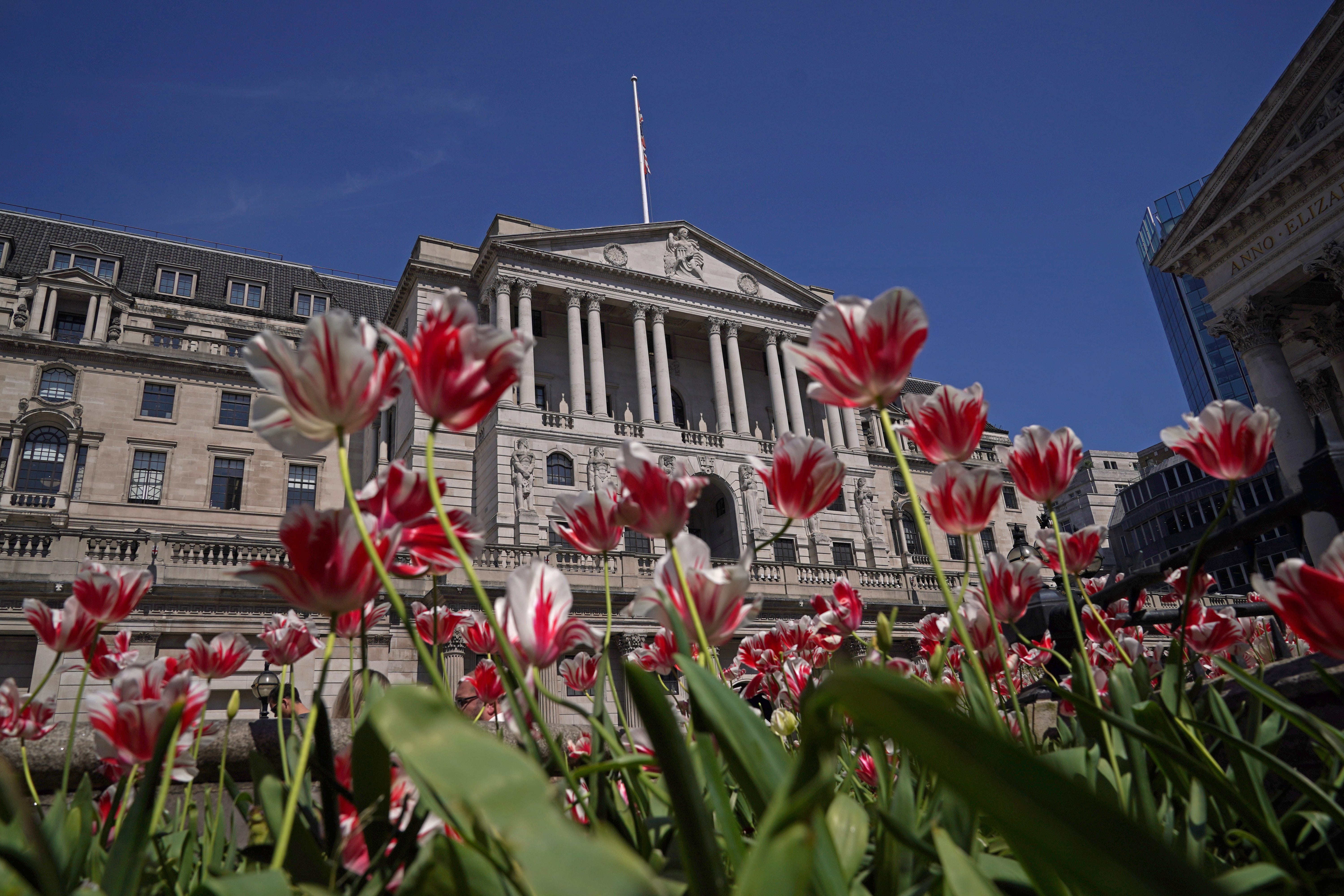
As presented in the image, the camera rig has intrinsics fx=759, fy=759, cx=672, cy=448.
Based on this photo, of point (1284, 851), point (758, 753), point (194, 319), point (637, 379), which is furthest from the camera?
point (194, 319)

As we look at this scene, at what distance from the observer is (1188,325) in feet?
359

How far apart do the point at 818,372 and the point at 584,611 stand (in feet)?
69.1

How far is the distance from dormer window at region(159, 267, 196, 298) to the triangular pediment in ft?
74.5

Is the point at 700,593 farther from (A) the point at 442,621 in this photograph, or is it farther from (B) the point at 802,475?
(A) the point at 442,621

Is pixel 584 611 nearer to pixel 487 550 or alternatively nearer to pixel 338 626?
pixel 487 550

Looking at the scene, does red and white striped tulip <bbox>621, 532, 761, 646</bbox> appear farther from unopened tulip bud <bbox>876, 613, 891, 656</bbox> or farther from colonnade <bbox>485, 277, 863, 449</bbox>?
colonnade <bbox>485, 277, 863, 449</bbox>

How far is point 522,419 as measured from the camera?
29250 millimetres

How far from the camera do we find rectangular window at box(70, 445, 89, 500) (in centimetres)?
3009

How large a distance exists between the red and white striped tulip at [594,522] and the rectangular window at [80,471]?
1425 inches

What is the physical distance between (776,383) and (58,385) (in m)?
30.6

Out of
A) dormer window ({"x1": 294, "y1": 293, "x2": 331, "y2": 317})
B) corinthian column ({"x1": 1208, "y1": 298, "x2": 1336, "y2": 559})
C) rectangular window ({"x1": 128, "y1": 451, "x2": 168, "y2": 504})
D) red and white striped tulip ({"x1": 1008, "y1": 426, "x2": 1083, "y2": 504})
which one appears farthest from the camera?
dormer window ({"x1": 294, "y1": 293, "x2": 331, "y2": 317})

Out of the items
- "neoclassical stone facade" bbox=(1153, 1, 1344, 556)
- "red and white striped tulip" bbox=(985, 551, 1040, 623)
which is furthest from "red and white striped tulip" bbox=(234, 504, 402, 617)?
"neoclassical stone facade" bbox=(1153, 1, 1344, 556)

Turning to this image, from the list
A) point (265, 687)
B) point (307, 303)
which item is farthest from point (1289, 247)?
point (307, 303)

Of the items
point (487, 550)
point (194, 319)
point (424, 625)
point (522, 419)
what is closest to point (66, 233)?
point (194, 319)
